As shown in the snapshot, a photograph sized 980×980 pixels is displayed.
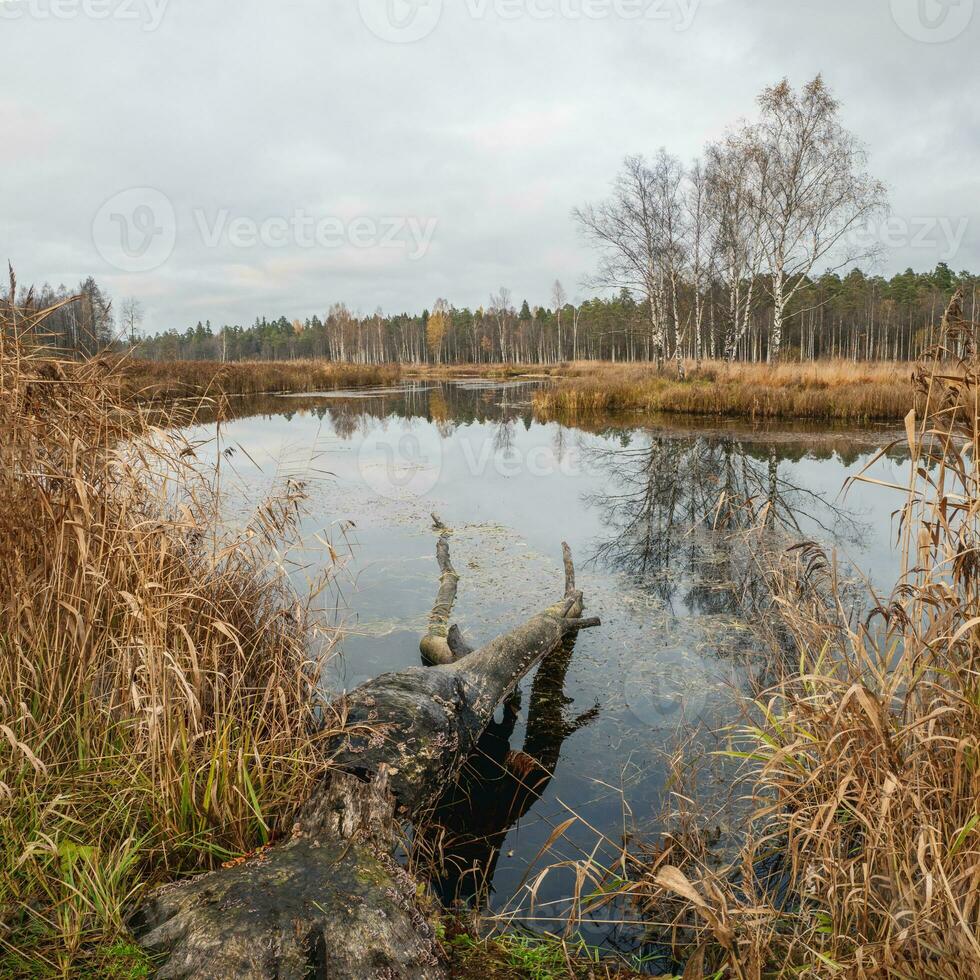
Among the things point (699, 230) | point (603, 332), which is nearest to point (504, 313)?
point (603, 332)

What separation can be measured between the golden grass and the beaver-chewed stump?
1567 cm

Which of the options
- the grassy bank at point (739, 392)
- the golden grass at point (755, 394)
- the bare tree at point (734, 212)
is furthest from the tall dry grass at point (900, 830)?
the bare tree at point (734, 212)

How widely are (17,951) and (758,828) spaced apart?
271 cm

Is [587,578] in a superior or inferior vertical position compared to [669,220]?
inferior

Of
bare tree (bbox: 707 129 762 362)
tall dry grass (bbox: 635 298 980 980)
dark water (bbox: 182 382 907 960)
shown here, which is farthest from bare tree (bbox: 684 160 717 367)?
tall dry grass (bbox: 635 298 980 980)

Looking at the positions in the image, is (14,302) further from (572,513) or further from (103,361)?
(572,513)

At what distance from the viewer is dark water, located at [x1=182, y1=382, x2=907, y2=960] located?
9.95ft

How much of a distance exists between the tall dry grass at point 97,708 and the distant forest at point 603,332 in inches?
1095

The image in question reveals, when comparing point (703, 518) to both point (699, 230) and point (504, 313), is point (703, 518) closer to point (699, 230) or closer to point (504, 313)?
point (699, 230)

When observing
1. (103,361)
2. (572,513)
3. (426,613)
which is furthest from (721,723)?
(572,513)

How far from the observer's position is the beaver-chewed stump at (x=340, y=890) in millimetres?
1714

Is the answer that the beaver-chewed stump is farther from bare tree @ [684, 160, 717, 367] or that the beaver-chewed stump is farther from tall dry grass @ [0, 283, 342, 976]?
bare tree @ [684, 160, 717, 367]

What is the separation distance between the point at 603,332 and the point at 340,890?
63.9 m

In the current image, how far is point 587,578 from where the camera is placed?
20.9 ft
